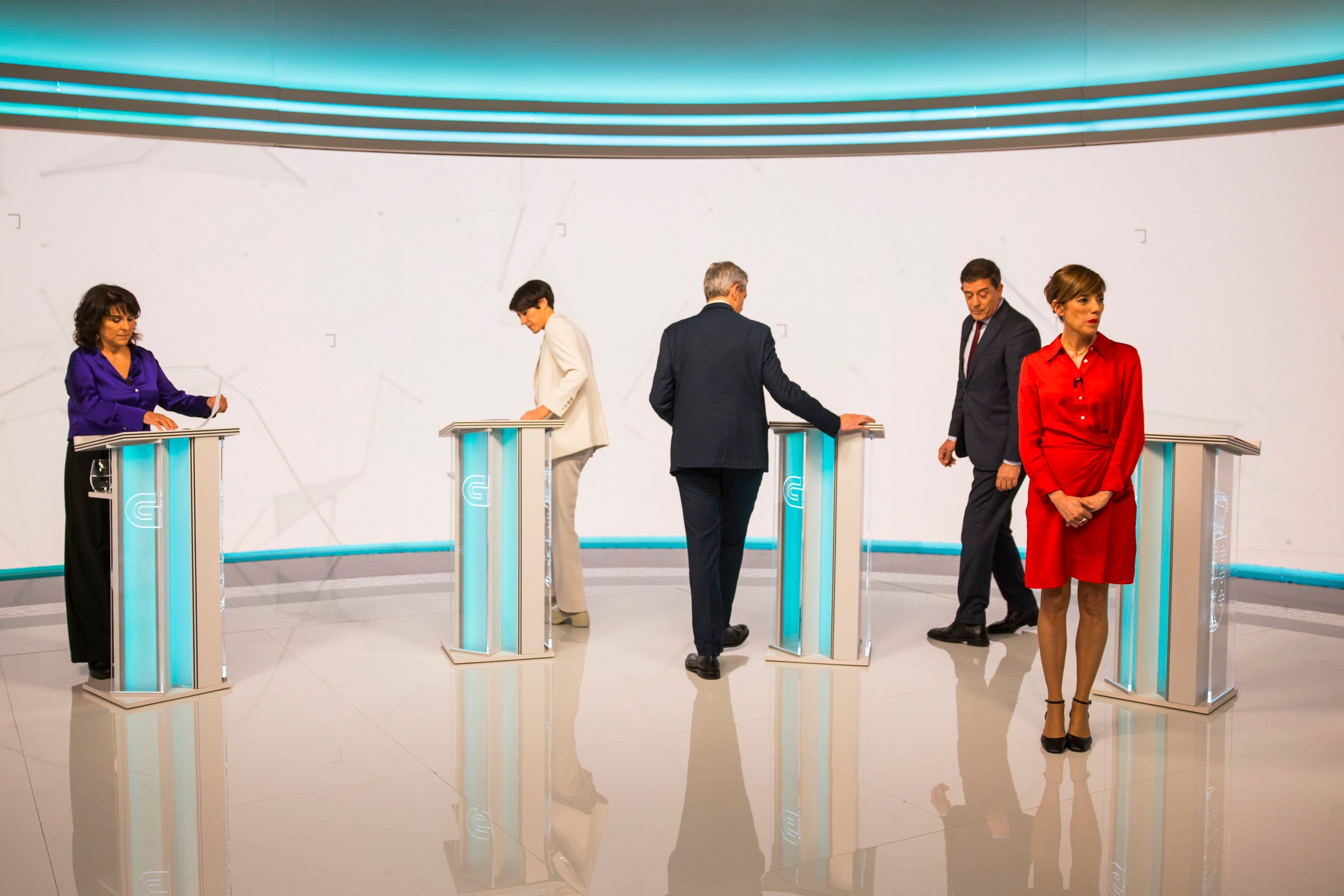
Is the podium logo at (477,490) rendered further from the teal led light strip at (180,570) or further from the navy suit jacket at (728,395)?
the teal led light strip at (180,570)

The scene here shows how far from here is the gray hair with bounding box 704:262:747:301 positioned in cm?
378

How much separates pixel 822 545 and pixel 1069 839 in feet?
5.33

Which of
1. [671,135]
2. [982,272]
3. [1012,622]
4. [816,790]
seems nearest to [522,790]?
[816,790]

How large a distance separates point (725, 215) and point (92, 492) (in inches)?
163

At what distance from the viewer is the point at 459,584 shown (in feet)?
13.0

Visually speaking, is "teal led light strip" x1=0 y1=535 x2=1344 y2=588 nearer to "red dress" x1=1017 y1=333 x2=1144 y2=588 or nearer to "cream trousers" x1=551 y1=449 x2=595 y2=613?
"cream trousers" x1=551 y1=449 x2=595 y2=613

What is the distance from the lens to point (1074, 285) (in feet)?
9.16

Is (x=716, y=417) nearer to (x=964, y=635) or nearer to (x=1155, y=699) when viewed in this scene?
(x=964, y=635)

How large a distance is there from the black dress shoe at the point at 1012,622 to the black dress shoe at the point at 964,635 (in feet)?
0.53

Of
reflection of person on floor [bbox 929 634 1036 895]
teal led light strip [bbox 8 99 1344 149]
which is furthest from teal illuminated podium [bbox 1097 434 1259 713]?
teal led light strip [bbox 8 99 1344 149]

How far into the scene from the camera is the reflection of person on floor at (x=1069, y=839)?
83.7 inches

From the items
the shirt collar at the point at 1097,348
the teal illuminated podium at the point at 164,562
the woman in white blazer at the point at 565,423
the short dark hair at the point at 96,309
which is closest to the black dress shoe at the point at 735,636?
the woman in white blazer at the point at 565,423

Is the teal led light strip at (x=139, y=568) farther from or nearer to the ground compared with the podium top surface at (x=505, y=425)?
nearer to the ground

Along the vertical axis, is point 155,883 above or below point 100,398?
below
